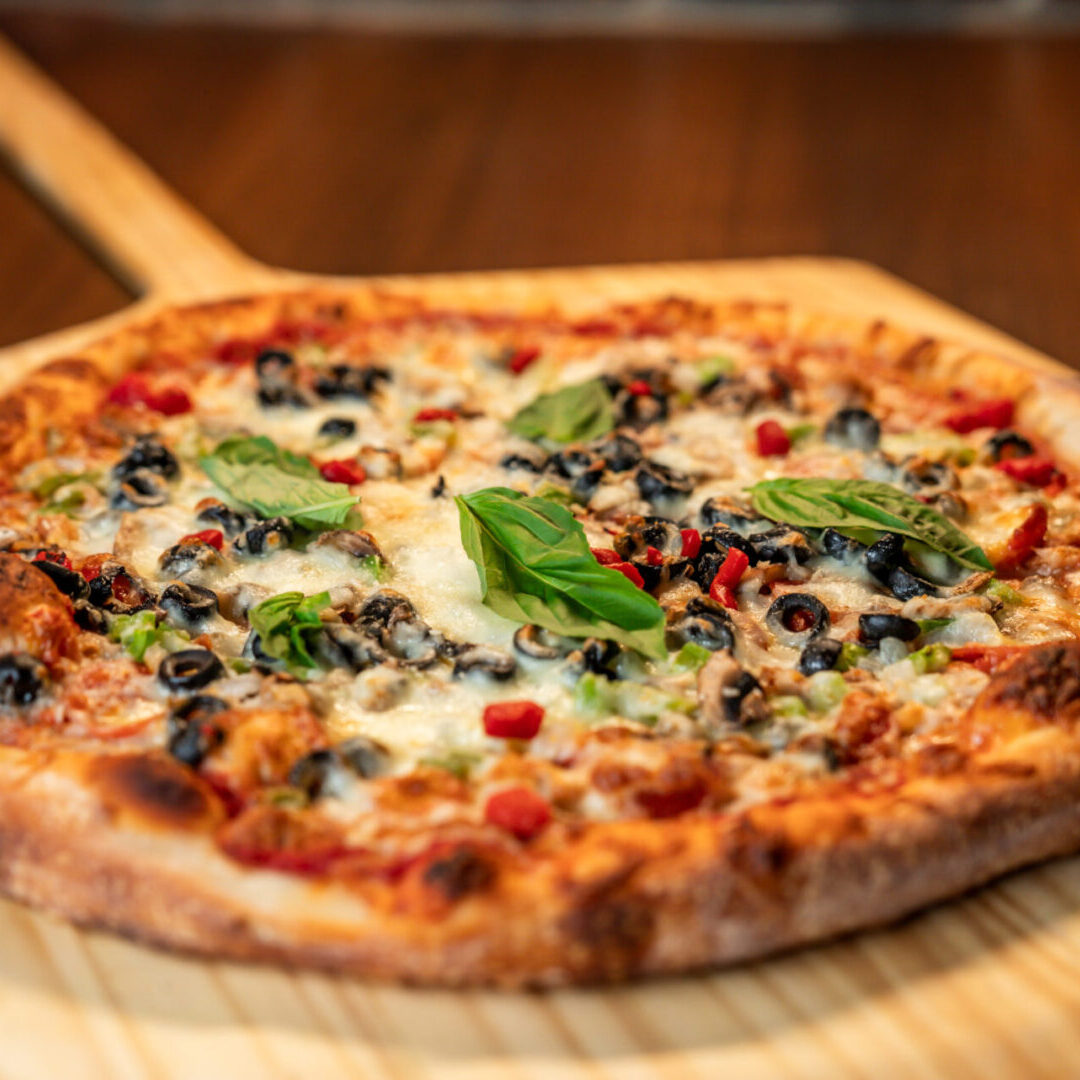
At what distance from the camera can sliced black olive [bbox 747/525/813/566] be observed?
3496 millimetres

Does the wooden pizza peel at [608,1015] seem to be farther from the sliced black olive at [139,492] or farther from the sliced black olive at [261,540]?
the sliced black olive at [139,492]

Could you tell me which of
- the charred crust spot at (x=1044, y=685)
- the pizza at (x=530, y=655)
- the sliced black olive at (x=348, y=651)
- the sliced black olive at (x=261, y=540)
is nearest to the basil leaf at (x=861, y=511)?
the pizza at (x=530, y=655)

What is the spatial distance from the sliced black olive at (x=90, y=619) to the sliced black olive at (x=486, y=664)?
863mm

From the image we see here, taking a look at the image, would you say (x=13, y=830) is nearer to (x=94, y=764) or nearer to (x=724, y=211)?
(x=94, y=764)

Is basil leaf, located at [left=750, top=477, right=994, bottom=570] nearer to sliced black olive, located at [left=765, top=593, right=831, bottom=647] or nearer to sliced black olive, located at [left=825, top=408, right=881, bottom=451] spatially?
sliced black olive, located at [left=765, top=593, right=831, bottom=647]

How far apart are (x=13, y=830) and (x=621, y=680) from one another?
1293 mm

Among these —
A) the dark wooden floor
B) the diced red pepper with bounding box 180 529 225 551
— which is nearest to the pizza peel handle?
the dark wooden floor

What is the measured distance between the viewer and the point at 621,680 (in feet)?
10.0

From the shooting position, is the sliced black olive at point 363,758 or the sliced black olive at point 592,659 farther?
the sliced black olive at point 592,659

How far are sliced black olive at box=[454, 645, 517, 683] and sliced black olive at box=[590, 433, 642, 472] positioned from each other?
1.11m

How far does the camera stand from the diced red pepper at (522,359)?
15.6 ft

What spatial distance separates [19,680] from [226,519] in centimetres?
85

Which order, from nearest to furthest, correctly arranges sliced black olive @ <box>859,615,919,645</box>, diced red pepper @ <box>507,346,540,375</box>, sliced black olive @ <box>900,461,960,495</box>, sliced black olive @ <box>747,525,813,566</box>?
sliced black olive @ <box>859,615,919,645</box> → sliced black olive @ <box>747,525,813,566</box> → sliced black olive @ <box>900,461,960,495</box> → diced red pepper @ <box>507,346,540,375</box>

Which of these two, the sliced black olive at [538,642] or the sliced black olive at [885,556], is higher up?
the sliced black olive at [885,556]
